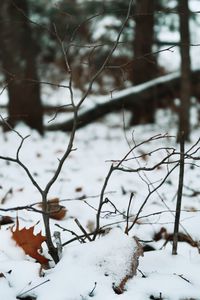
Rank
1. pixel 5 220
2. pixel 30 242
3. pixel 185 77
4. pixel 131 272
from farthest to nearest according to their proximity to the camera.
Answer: pixel 185 77 → pixel 5 220 → pixel 30 242 → pixel 131 272

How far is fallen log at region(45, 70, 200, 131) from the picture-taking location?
7219mm

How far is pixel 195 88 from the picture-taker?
988 centimetres

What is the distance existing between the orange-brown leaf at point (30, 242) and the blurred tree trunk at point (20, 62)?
5.45 m

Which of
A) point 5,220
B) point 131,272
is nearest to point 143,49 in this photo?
point 5,220

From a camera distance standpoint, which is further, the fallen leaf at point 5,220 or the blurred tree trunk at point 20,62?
the blurred tree trunk at point 20,62

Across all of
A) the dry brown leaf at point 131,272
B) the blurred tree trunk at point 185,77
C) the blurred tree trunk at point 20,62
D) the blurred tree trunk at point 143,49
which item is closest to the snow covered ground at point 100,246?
the dry brown leaf at point 131,272

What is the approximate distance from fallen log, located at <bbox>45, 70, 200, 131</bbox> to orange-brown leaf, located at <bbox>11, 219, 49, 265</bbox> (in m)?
4.64

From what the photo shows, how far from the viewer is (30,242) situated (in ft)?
5.72

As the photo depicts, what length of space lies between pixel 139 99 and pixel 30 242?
626 cm

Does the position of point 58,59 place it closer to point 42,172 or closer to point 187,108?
point 187,108

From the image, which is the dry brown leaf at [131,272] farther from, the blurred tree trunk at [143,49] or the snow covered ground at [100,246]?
the blurred tree trunk at [143,49]

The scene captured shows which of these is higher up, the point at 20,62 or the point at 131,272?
the point at 20,62

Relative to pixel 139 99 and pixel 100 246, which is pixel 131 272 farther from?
pixel 139 99

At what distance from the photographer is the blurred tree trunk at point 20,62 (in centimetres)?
721
